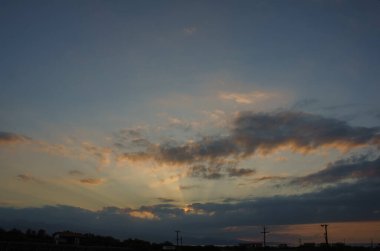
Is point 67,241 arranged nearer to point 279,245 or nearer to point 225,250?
point 225,250

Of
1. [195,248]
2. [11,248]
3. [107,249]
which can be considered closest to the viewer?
[11,248]

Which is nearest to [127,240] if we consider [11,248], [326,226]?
[326,226]

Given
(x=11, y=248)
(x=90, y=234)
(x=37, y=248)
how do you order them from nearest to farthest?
(x=11, y=248), (x=37, y=248), (x=90, y=234)

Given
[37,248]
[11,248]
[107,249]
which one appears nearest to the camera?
[11,248]

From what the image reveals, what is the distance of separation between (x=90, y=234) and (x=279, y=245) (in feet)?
320

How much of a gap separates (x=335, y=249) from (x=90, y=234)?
7881cm

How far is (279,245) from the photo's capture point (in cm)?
19675

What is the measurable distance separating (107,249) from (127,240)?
57.6 meters

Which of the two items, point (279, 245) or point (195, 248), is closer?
point (195, 248)

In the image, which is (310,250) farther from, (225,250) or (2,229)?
(2,229)

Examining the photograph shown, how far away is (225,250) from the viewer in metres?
141

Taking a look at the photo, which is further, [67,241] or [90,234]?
[90,234]

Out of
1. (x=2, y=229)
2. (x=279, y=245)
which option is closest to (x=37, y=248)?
(x=2, y=229)

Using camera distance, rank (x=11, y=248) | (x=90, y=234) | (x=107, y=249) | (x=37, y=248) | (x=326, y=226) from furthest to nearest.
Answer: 1. (x=326, y=226)
2. (x=90, y=234)
3. (x=107, y=249)
4. (x=37, y=248)
5. (x=11, y=248)
